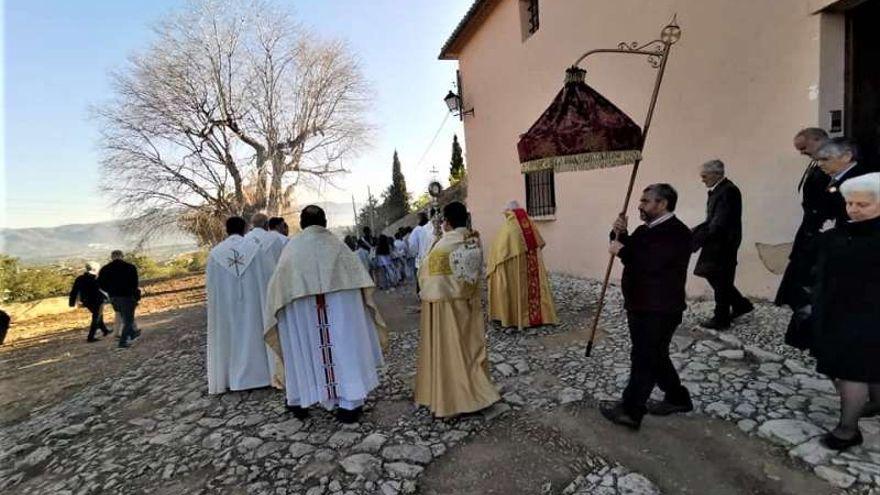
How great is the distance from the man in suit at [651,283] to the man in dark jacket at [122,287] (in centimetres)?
885

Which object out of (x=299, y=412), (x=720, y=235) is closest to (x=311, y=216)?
(x=299, y=412)

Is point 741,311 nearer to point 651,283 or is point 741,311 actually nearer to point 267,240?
point 651,283

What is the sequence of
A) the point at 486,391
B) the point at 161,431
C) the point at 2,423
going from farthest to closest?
the point at 2,423
the point at 161,431
the point at 486,391

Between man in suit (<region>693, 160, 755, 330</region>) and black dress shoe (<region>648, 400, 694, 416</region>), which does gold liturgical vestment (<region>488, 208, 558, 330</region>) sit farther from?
black dress shoe (<region>648, 400, 694, 416</region>)

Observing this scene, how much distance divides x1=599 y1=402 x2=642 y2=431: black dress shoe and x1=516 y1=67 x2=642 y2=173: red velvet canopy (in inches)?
79.5

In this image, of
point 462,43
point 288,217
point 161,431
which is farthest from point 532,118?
point 288,217

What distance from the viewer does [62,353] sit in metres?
9.24

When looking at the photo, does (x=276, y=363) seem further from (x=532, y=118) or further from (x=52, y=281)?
(x=52, y=281)

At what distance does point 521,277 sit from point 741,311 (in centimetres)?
242

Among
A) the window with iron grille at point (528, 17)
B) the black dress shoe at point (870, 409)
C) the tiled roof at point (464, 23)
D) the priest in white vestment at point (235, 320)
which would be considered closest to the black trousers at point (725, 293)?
the black dress shoe at point (870, 409)

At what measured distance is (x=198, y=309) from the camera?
510 inches

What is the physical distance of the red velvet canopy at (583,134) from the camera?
13.3 feet

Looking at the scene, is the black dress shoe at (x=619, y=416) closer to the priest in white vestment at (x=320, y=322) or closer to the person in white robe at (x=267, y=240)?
the priest in white vestment at (x=320, y=322)

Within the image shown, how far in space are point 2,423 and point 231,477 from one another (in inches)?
158
